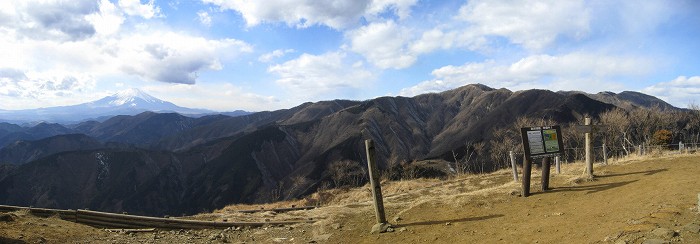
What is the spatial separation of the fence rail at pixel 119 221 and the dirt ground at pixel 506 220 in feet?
1.74

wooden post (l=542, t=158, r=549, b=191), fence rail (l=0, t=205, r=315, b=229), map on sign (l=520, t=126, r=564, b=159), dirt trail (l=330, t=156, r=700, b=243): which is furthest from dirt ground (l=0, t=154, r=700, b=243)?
map on sign (l=520, t=126, r=564, b=159)

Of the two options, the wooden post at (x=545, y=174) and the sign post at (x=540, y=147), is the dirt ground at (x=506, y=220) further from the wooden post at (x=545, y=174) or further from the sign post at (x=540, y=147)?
the sign post at (x=540, y=147)

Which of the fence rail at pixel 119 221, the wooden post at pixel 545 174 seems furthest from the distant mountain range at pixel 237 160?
the wooden post at pixel 545 174

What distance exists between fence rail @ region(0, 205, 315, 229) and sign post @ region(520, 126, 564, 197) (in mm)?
8913

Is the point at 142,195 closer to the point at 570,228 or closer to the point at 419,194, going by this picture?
the point at 419,194

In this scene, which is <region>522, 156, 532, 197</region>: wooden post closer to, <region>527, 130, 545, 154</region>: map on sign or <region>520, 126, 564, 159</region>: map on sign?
<region>520, 126, 564, 159</region>: map on sign

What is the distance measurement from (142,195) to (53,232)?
12674 cm

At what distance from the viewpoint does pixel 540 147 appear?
14281 millimetres

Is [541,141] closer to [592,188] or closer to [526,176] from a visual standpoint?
[526,176]

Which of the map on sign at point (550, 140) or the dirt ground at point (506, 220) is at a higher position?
the map on sign at point (550, 140)

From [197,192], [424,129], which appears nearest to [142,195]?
[197,192]

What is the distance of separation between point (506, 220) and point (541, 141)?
4.70m

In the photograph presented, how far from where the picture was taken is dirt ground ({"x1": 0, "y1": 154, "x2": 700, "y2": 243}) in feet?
26.1

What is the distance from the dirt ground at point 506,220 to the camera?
→ 795 centimetres
